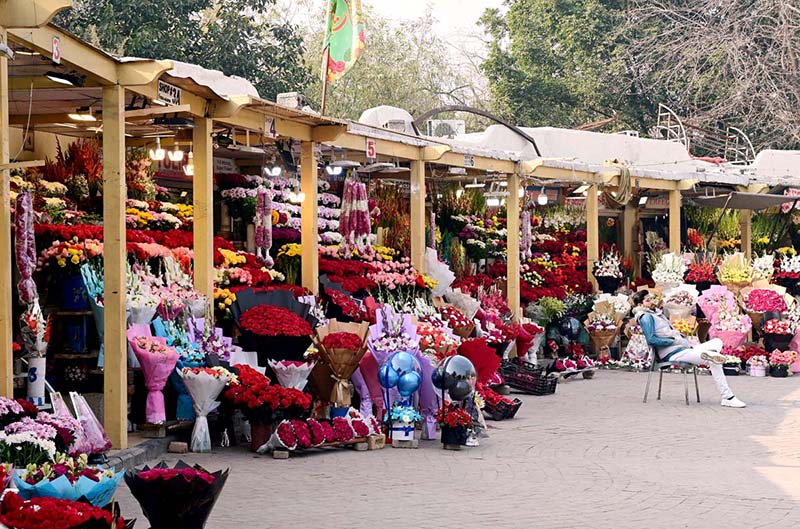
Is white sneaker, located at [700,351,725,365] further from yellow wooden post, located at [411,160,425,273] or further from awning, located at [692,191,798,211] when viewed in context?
awning, located at [692,191,798,211]

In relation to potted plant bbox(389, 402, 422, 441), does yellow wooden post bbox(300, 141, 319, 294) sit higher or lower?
higher

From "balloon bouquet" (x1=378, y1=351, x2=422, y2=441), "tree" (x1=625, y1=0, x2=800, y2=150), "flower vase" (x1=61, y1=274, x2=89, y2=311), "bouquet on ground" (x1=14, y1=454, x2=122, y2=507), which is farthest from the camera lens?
"tree" (x1=625, y1=0, x2=800, y2=150)

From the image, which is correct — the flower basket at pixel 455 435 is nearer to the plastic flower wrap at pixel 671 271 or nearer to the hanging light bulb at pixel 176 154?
the hanging light bulb at pixel 176 154

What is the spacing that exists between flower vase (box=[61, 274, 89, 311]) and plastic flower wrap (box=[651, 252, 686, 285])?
→ 11.3 m

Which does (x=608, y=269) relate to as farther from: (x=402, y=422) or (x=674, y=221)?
(x=402, y=422)

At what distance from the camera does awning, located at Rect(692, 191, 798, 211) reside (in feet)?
74.7

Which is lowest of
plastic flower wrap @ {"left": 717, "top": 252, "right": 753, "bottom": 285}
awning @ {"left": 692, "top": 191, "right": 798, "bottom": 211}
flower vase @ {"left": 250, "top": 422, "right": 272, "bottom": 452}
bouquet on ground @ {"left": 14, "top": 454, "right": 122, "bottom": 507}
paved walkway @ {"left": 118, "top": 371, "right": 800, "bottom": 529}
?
paved walkway @ {"left": 118, "top": 371, "right": 800, "bottom": 529}

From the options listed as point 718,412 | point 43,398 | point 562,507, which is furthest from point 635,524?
point 718,412

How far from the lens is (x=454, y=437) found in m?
10.9

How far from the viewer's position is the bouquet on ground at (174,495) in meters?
5.99

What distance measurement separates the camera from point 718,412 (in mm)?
13750

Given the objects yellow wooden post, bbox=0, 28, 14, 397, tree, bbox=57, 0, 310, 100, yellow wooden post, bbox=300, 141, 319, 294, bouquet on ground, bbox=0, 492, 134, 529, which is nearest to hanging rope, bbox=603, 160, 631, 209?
yellow wooden post, bbox=300, 141, 319, 294

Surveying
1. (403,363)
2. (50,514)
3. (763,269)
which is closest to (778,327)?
(763,269)

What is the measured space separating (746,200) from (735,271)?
13.2 feet
